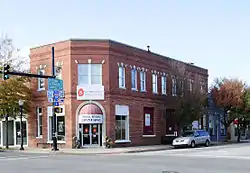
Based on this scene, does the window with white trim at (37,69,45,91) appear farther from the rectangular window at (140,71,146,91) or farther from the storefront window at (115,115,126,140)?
the rectangular window at (140,71,146,91)

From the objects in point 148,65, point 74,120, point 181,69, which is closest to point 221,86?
point 181,69

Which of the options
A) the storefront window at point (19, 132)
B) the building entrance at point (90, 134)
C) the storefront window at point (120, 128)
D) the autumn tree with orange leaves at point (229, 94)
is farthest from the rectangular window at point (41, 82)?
the autumn tree with orange leaves at point (229, 94)

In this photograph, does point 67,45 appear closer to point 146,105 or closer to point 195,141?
point 146,105

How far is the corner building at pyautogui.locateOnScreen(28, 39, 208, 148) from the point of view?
33.8 metres

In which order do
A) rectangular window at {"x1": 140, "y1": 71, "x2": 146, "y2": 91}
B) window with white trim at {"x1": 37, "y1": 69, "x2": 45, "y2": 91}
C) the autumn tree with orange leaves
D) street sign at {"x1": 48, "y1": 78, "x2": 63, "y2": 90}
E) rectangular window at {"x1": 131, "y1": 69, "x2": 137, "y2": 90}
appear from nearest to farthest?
street sign at {"x1": 48, "y1": 78, "x2": 63, "y2": 90} → window with white trim at {"x1": 37, "y1": 69, "x2": 45, "y2": 91} → rectangular window at {"x1": 131, "y1": 69, "x2": 137, "y2": 90} → rectangular window at {"x1": 140, "y1": 71, "x2": 146, "y2": 91} → the autumn tree with orange leaves

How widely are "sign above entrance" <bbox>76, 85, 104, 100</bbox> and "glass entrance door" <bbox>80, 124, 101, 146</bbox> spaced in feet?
7.85

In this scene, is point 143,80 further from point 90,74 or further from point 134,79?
point 90,74

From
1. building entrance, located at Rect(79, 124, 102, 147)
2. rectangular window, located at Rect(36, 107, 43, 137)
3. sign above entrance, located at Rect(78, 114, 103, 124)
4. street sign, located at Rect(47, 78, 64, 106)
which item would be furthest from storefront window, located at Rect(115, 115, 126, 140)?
rectangular window, located at Rect(36, 107, 43, 137)

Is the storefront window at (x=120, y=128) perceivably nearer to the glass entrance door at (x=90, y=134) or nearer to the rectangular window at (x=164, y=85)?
the glass entrance door at (x=90, y=134)

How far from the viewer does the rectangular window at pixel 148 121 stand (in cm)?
3881

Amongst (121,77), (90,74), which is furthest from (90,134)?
(121,77)

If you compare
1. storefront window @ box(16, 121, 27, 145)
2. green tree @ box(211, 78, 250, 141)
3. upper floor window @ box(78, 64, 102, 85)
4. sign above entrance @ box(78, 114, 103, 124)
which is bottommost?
storefront window @ box(16, 121, 27, 145)

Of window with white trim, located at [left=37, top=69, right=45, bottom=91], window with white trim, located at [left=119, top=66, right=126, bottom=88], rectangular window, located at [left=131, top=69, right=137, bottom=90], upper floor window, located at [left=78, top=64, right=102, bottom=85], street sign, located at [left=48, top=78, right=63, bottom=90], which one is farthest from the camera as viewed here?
rectangular window, located at [left=131, top=69, right=137, bottom=90]

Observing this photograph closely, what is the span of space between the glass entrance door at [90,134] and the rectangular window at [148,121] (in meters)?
6.20
